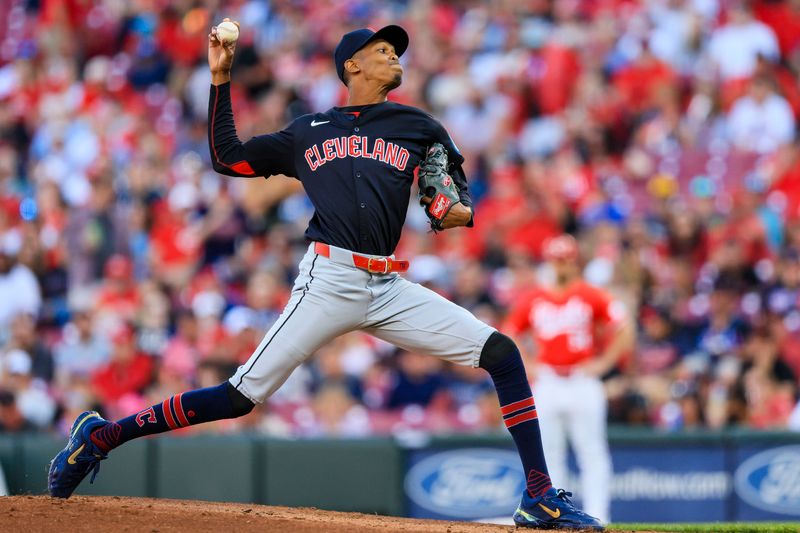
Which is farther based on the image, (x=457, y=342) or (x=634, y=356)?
(x=634, y=356)

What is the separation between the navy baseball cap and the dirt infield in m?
1.90

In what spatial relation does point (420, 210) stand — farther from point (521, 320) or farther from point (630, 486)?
point (630, 486)

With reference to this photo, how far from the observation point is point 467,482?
362 inches

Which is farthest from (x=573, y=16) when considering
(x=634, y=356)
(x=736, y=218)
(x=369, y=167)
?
(x=369, y=167)

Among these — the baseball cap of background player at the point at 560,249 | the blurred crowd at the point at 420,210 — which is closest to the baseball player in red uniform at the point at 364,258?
the baseball cap of background player at the point at 560,249

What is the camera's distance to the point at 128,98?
45.6 ft

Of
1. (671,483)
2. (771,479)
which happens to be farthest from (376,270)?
(771,479)

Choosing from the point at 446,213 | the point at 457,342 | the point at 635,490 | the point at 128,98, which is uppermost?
the point at 128,98

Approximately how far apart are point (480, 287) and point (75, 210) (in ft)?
13.9

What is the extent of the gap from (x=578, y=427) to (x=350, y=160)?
4001 millimetres

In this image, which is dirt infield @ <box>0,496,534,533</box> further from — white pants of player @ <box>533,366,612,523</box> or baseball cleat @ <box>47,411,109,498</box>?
white pants of player @ <box>533,366,612,523</box>

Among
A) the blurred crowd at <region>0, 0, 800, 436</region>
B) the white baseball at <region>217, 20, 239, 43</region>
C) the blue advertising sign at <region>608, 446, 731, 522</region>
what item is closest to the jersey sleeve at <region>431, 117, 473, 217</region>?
the white baseball at <region>217, 20, 239, 43</region>

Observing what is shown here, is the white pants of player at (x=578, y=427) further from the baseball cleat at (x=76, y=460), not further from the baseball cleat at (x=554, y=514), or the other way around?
the baseball cleat at (x=76, y=460)

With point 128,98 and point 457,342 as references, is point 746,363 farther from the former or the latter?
point 128,98
